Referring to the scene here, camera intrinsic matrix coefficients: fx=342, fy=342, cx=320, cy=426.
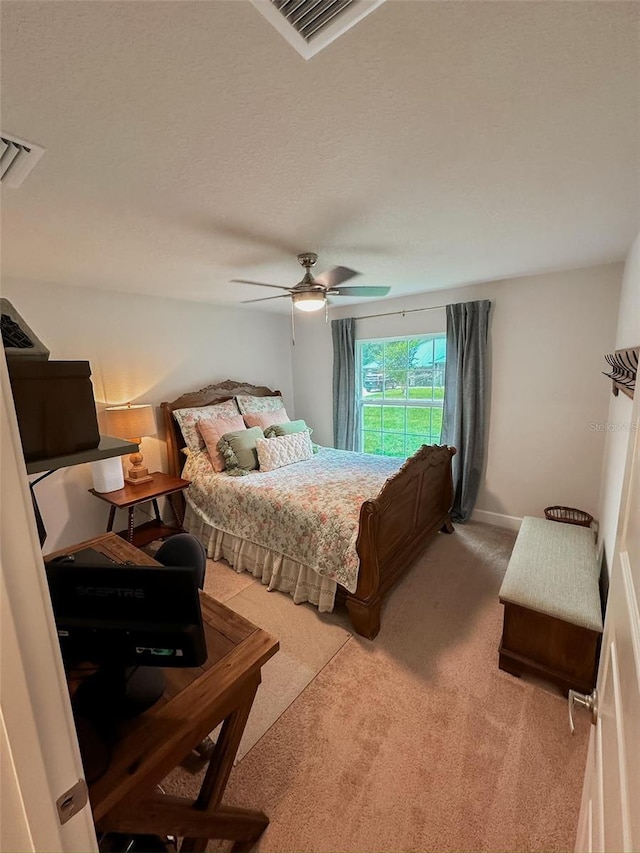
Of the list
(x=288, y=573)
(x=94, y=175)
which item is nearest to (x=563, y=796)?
(x=288, y=573)

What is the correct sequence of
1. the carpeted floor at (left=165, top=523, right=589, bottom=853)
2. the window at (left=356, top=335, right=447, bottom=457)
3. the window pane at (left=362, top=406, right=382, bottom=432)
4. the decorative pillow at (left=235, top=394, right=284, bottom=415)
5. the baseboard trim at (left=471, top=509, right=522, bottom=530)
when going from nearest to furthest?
1. the carpeted floor at (left=165, top=523, right=589, bottom=853)
2. the baseboard trim at (left=471, top=509, right=522, bottom=530)
3. the window at (left=356, top=335, right=447, bottom=457)
4. the decorative pillow at (left=235, top=394, right=284, bottom=415)
5. the window pane at (left=362, top=406, right=382, bottom=432)

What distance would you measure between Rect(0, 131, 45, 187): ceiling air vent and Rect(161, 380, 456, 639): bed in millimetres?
2018

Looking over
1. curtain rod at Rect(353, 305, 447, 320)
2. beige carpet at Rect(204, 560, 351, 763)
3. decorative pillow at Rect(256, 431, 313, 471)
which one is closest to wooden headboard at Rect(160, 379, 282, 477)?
decorative pillow at Rect(256, 431, 313, 471)

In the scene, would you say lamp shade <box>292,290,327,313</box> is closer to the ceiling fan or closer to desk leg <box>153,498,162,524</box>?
the ceiling fan

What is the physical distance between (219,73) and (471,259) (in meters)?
2.06

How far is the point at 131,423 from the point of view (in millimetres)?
2822

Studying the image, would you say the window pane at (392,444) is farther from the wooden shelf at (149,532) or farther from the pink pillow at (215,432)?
the wooden shelf at (149,532)

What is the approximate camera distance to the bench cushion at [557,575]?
166 cm

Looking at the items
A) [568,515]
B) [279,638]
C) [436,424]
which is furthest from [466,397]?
[279,638]

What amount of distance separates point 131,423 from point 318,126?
2.52 m

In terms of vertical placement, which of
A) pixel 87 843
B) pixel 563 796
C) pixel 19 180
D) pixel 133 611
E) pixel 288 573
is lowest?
pixel 563 796

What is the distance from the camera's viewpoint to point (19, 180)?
4.03 feet

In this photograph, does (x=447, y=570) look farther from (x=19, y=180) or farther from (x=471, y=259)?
(x=19, y=180)

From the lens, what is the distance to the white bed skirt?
2305 millimetres
